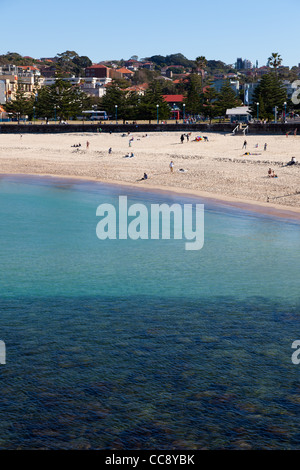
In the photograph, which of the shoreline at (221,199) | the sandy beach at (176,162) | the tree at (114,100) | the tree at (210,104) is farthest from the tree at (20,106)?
the shoreline at (221,199)

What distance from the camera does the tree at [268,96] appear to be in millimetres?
75750

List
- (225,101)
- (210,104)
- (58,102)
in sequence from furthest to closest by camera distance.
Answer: (58,102) < (225,101) < (210,104)

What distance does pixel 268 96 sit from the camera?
7625 cm

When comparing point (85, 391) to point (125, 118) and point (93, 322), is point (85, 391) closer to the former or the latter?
point (93, 322)

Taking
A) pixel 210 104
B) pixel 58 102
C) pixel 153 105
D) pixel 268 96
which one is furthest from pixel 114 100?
pixel 268 96

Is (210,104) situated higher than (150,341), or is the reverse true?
(210,104)

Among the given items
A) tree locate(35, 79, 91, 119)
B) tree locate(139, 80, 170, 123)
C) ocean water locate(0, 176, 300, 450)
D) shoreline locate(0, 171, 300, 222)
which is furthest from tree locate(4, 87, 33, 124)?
ocean water locate(0, 176, 300, 450)

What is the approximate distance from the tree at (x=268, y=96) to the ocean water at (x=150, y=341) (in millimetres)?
49328

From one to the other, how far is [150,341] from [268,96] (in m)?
65.7

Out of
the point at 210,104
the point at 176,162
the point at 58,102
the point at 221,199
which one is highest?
the point at 58,102

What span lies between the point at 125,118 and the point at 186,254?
62855 mm

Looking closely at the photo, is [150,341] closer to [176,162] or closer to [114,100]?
[176,162]
